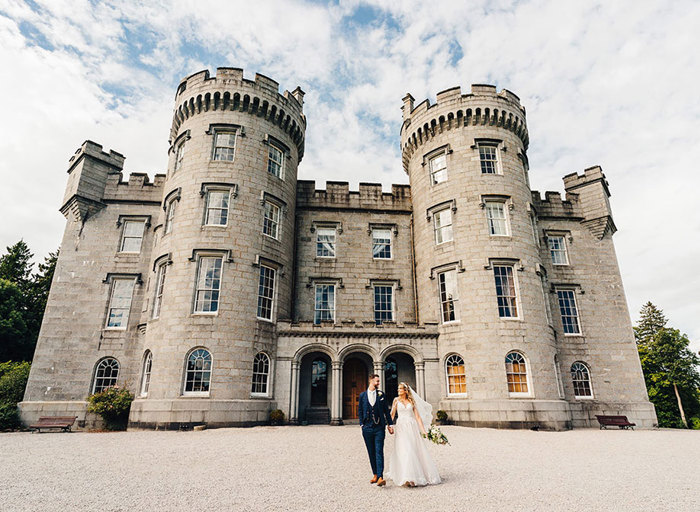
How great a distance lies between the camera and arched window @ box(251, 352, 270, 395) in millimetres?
17891

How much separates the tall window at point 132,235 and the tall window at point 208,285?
613 centimetres

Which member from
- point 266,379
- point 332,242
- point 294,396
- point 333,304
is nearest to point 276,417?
point 294,396

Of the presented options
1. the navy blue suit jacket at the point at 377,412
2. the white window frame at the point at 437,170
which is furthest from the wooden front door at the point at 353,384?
the navy blue suit jacket at the point at 377,412

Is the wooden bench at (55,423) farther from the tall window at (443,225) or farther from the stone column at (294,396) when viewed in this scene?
the tall window at (443,225)

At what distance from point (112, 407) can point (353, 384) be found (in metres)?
11.5

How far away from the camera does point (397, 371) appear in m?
20.4

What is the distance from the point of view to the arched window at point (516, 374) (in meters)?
17.8

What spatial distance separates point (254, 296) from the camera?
18547 mm

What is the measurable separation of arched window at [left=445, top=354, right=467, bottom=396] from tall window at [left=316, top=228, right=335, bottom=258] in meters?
8.79

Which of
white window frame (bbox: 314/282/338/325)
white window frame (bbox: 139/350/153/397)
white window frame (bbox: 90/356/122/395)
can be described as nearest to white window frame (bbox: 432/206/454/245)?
white window frame (bbox: 314/282/338/325)

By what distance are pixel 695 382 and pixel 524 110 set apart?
35.2m

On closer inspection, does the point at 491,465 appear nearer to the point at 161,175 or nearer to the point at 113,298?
the point at 113,298

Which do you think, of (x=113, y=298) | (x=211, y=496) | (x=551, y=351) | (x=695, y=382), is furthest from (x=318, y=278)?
(x=695, y=382)

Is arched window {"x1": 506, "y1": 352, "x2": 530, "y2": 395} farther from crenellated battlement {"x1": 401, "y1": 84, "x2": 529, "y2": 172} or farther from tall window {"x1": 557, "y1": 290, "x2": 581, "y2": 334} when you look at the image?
crenellated battlement {"x1": 401, "y1": 84, "x2": 529, "y2": 172}
